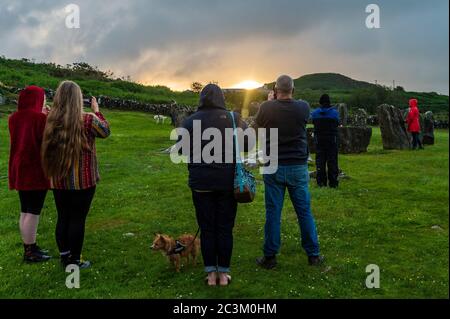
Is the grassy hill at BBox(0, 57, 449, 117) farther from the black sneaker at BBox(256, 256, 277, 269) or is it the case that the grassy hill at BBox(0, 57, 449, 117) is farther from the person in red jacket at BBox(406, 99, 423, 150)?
the black sneaker at BBox(256, 256, 277, 269)

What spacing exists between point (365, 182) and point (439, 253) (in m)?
7.44

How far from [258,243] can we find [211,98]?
368 cm

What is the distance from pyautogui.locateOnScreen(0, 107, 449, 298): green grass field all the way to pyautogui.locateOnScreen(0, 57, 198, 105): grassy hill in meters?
36.6

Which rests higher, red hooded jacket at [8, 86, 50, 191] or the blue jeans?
red hooded jacket at [8, 86, 50, 191]

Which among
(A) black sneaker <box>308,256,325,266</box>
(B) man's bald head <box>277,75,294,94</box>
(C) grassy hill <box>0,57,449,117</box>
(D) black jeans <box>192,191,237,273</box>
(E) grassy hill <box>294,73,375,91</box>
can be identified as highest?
(E) grassy hill <box>294,73,375,91</box>

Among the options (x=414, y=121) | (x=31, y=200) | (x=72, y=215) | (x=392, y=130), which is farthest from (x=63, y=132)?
(x=392, y=130)

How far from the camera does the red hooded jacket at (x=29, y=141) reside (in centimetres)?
800

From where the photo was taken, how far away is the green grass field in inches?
288

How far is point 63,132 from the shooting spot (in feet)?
24.3

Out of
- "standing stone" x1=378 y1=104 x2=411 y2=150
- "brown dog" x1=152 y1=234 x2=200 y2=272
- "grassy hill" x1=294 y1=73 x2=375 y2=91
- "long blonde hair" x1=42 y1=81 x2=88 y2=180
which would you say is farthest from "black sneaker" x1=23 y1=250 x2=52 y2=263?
"grassy hill" x1=294 y1=73 x2=375 y2=91

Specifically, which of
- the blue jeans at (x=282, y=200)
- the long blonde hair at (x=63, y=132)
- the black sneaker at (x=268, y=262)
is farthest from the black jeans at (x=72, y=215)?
the black sneaker at (x=268, y=262)

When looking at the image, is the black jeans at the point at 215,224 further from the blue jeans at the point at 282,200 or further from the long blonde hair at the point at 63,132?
the long blonde hair at the point at 63,132
